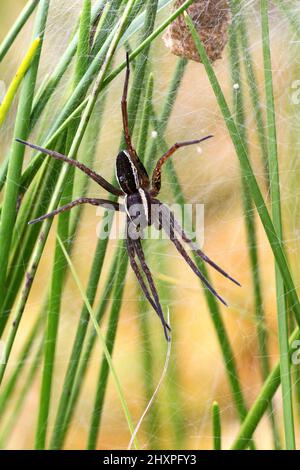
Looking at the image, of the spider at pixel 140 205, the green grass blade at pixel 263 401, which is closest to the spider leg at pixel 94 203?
the spider at pixel 140 205

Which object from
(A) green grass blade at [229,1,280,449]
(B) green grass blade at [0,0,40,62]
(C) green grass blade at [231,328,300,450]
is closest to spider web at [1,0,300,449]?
(A) green grass blade at [229,1,280,449]

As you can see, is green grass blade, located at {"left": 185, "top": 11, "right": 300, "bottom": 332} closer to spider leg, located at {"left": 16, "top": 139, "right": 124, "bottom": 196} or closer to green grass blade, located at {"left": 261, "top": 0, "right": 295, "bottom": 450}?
green grass blade, located at {"left": 261, "top": 0, "right": 295, "bottom": 450}

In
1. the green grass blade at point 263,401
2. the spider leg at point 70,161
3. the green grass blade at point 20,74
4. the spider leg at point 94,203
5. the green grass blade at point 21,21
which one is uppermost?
the green grass blade at point 21,21

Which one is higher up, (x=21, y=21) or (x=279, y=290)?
(x=21, y=21)

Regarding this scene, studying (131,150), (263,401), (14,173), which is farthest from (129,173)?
(263,401)

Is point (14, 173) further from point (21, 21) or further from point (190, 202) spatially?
point (190, 202)

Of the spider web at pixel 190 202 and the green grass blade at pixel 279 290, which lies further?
the spider web at pixel 190 202

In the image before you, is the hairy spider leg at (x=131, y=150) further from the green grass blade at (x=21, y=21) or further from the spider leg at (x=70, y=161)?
the green grass blade at (x=21, y=21)

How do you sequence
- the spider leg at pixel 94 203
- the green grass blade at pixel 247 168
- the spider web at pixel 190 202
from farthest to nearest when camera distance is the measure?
the spider web at pixel 190 202
the spider leg at pixel 94 203
the green grass blade at pixel 247 168
